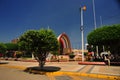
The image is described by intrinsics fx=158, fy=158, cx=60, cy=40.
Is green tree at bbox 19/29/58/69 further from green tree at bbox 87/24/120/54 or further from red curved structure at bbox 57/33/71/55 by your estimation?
red curved structure at bbox 57/33/71/55

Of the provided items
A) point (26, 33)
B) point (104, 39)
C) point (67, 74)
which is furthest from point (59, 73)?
point (104, 39)

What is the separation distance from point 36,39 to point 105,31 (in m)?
14.1

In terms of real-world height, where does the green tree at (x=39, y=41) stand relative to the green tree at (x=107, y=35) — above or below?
below

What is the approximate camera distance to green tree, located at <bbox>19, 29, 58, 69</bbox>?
1638cm

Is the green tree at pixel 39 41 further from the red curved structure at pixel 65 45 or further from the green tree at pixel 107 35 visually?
the red curved structure at pixel 65 45

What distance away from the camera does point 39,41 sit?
1659cm

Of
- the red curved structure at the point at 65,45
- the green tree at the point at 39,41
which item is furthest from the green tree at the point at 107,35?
the red curved structure at the point at 65,45

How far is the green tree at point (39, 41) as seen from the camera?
1638 cm

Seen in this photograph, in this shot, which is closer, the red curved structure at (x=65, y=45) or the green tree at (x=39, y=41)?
the green tree at (x=39, y=41)

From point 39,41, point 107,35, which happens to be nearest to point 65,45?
point 107,35

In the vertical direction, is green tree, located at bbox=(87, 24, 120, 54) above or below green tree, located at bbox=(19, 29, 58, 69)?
above

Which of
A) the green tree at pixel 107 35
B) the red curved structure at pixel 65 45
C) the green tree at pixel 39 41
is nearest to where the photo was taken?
the green tree at pixel 39 41

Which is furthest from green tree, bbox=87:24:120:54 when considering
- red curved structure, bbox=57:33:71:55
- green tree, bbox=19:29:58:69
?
red curved structure, bbox=57:33:71:55

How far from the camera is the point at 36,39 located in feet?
54.3
